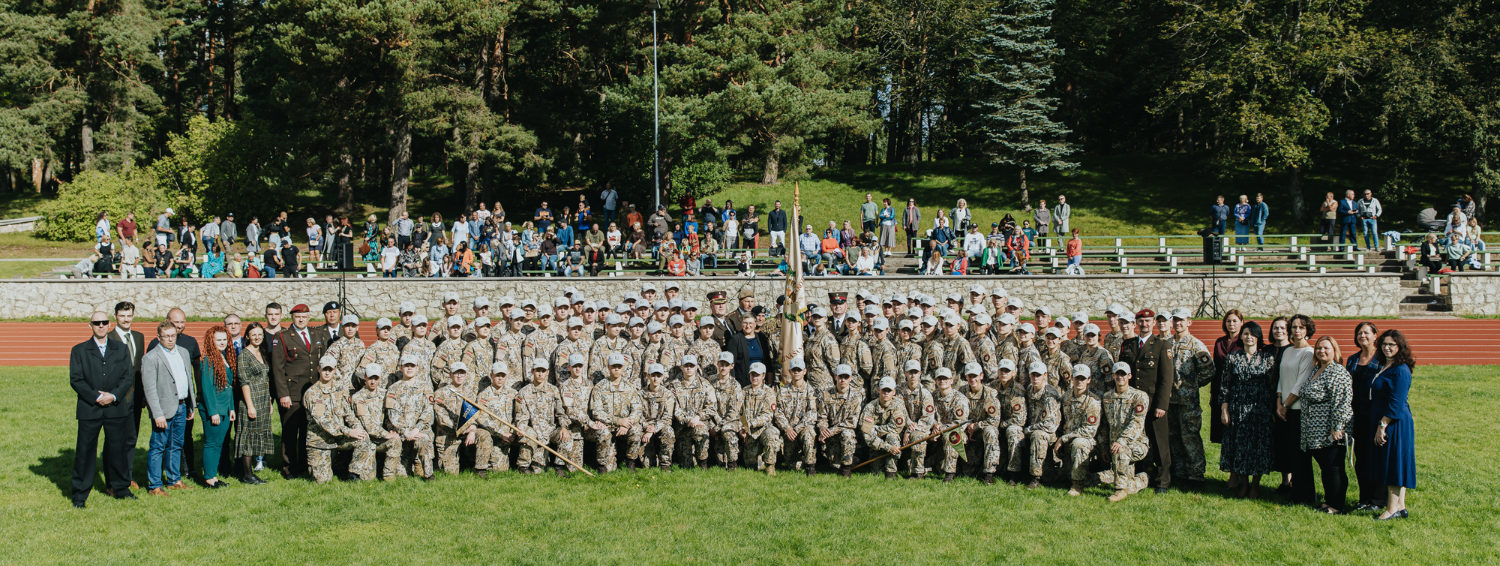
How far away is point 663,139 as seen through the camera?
28.2 meters

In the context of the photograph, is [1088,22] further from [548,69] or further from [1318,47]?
[548,69]

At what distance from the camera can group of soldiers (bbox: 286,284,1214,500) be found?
839 cm

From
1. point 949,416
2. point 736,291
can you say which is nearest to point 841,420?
point 949,416

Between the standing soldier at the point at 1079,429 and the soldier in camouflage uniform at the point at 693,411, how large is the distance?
3.25 m

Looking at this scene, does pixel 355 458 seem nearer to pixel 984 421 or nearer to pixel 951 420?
pixel 951 420

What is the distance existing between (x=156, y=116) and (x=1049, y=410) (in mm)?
47466

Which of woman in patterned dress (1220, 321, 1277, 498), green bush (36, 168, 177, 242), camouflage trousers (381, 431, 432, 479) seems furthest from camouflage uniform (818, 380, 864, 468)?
green bush (36, 168, 177, 242)

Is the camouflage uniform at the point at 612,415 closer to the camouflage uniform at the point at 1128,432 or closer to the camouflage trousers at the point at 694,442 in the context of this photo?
the camouflage trousers at the point at 694,442

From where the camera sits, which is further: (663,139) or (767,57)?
(767,57)

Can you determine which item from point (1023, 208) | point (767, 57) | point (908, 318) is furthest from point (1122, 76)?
point (908, 318)

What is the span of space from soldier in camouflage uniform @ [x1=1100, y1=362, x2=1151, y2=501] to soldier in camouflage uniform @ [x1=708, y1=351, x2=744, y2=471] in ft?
11.2

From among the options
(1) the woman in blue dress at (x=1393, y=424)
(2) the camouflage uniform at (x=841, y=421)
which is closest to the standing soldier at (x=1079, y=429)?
(2) the camouflage uniform at (x=841, y=421)

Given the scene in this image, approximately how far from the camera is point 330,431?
28.3ft

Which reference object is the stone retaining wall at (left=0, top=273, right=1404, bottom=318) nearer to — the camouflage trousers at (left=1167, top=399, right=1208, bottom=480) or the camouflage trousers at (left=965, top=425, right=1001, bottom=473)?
the camouflage trousers at (left=965, top=425, right=1001, bottom=473)
